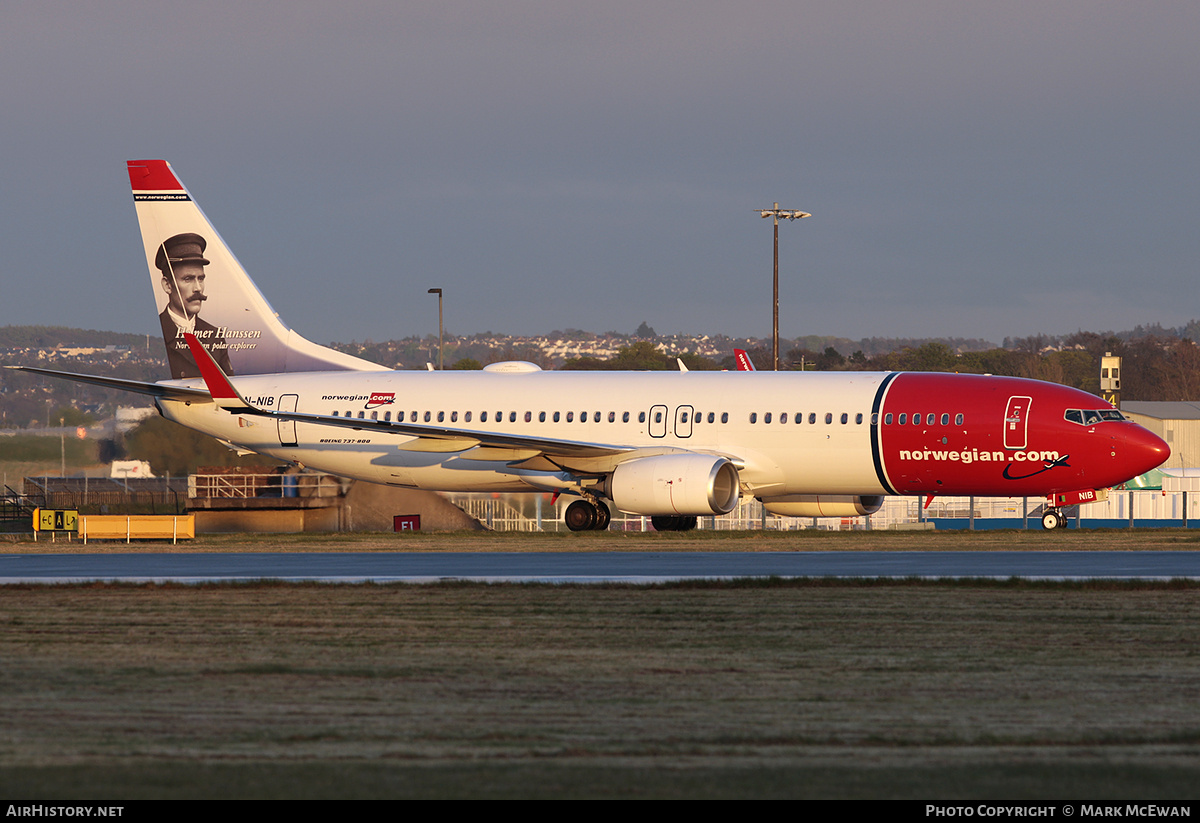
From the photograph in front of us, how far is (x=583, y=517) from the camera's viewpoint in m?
32.9

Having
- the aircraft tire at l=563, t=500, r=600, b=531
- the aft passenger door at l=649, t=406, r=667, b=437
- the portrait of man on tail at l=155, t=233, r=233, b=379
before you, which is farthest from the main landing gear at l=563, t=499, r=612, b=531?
the portrait of man on tail at l=155, t=233, r=233, b=379

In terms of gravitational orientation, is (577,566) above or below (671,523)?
above

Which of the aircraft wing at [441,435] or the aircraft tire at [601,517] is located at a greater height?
the aircraft wing at [441,435]

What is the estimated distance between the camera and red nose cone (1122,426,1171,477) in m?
29.5

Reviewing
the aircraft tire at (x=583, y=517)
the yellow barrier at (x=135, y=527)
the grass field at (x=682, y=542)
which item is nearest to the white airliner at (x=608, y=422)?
the aircraft tire at (x=583, y=517)

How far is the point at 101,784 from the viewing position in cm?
671

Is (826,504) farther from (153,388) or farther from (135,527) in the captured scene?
(153,388)

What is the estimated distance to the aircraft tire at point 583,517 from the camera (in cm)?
3288

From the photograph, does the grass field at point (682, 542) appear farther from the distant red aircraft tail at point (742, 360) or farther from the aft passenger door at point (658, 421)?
the distant red aircraft tail at point (742, 360)

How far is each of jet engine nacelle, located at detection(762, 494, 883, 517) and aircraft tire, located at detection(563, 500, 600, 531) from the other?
3986 mm

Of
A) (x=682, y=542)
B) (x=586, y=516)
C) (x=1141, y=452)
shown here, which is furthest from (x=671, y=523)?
(x=1141, y=452)

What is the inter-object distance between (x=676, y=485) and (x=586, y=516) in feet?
12.1

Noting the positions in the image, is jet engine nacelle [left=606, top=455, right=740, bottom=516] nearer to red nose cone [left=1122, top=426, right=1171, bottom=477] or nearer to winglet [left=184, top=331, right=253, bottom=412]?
red nose cone [left=1122, top=426, right=1171, bottom=477]

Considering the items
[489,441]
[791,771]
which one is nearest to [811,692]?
[791,771]
